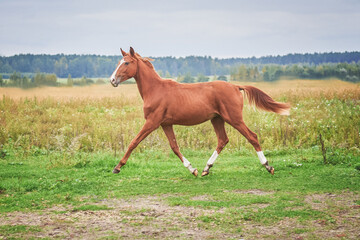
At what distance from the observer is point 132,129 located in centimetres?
1456

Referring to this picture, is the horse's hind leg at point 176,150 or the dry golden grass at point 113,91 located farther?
the dry golden grass at point 113,91

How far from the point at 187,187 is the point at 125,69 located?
2.63m

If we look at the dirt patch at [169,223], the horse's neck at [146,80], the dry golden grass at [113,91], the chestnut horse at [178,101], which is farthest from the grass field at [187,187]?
the dry golden grass at [113,91]

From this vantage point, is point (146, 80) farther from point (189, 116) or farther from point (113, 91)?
point (113, 91)

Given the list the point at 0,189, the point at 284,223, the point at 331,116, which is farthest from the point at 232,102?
the point at 331,116

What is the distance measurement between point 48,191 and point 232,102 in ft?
12.7

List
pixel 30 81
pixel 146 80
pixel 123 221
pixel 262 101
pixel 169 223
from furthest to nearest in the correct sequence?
1. pixel 30 81
2. pixel 262 101
3. pixel 146 80
4. pixel 123 221
5. pixel 169 223

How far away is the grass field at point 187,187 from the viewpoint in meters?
5.61

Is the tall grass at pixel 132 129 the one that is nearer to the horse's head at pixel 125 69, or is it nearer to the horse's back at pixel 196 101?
the horse's head at pixel 125 69

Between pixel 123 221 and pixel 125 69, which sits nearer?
pixel 123 221

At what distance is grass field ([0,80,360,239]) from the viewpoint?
5.61 m

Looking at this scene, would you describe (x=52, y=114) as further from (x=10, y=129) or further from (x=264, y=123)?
(x=264, y=123)

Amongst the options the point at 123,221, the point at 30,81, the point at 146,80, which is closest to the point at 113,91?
the point at 30,81

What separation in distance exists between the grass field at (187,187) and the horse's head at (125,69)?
2.03 metres
